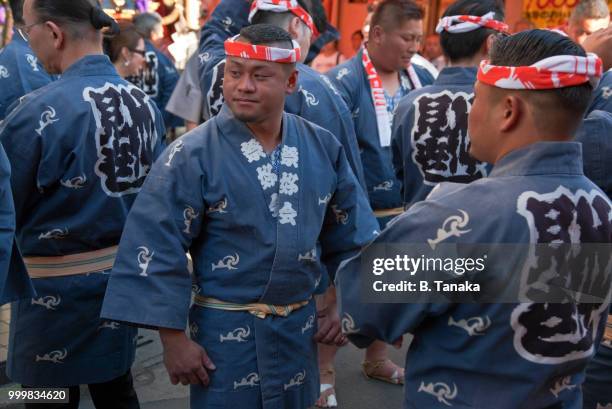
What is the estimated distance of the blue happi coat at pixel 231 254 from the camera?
2.16 meters

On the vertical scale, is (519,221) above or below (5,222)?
above

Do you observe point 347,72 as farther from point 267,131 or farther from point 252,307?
point 252,307

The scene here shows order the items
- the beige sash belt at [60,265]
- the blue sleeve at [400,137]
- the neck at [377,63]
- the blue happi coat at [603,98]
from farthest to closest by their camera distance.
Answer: the neck at [377,63], the blue sleeve at [400,137], the beige sash belt at [60,265], the blue happi coat at [603,98]

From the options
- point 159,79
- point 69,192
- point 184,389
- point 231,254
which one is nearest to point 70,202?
point 69,192

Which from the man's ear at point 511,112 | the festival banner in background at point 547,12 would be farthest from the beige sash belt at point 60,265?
the festival banner in background at point 547,12

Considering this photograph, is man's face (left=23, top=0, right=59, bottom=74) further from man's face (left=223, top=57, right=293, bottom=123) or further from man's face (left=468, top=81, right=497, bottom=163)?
man's face (left=468, top=81, right=497, bottom=163)

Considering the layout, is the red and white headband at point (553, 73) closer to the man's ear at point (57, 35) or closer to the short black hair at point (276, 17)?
the short black hair at point (276, 17)

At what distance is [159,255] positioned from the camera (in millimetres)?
2158

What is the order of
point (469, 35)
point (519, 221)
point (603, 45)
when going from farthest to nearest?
1. point (469, 35)
2. point (603, 45)
3. point (519, 221)

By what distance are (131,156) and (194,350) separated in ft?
3.25

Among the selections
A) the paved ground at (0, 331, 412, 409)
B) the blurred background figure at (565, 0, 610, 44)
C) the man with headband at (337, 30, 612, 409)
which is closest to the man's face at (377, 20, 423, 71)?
the blurred background figure at (565, 0, 610, 44)

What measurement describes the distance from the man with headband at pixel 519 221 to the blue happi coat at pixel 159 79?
5168 mm

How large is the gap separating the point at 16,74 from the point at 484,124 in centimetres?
312

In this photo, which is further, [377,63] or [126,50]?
[126,50]
